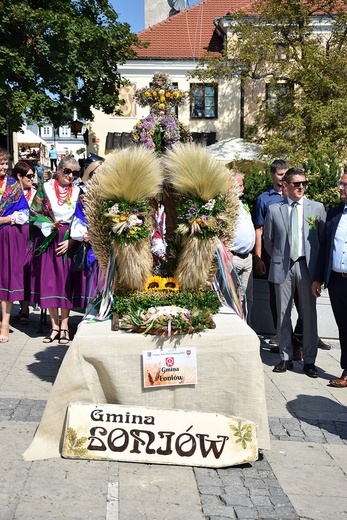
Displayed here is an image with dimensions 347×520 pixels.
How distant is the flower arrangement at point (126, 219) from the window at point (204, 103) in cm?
2537

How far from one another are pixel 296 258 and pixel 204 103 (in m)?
24.0

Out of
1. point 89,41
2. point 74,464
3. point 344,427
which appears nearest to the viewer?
point 74,464

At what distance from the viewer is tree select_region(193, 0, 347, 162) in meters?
21.0

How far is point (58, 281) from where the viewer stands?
7262 millimetres

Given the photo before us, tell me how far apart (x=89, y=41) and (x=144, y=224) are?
1985 centimetres

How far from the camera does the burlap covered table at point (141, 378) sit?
438cm

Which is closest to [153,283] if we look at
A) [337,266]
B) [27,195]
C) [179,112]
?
[337,266]

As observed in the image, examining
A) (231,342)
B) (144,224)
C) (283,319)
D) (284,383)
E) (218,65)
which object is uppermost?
(218,65)

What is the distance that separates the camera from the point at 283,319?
21.6 ft

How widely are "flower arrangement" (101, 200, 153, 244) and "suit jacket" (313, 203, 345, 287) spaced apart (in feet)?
6.86

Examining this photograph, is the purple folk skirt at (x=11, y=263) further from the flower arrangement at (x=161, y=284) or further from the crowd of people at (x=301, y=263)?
the flower arrangement at (x=161, y=284)

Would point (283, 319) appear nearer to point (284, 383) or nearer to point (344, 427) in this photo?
point (284, 383)

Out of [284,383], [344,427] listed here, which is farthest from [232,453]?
[284,383]

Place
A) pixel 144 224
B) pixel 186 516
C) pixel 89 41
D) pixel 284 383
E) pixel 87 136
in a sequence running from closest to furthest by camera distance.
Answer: pixel 186 516 → pixel 144 224 → pixel 284 383 → pixel 89 41 → pixel 87 136
